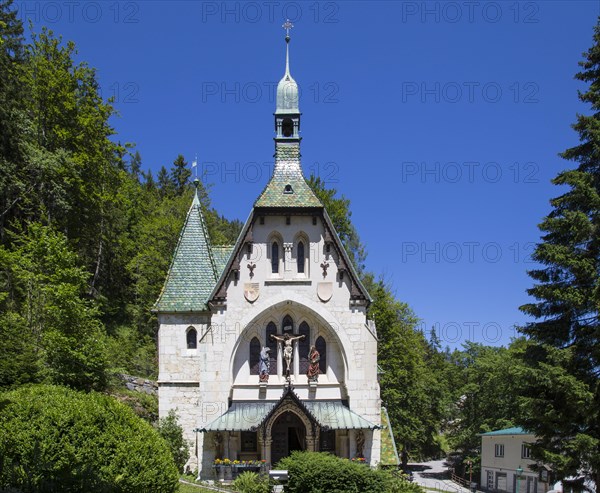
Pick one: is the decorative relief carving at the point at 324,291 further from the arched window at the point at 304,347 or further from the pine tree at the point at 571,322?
the pine tree at the point at 571,322

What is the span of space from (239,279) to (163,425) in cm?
785

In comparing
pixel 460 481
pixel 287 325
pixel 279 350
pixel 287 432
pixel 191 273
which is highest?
pixel 191 273

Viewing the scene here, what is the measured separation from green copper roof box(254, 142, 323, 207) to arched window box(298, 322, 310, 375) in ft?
20.1

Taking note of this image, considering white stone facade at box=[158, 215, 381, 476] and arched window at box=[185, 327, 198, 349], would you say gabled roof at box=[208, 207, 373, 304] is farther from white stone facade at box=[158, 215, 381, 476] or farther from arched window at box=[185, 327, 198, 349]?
arched window at box=[185, 327, 198, 349]

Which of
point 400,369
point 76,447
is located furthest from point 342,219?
point 76,447

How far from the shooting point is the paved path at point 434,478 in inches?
2115

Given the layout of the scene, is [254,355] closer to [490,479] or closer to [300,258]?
[300,258]

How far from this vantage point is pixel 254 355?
1314 inches

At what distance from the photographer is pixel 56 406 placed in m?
21.8

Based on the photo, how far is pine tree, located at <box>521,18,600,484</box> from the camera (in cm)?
2280

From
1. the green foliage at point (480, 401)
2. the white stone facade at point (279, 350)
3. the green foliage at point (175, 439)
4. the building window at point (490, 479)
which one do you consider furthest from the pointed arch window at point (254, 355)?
the building window at point (490, 479)

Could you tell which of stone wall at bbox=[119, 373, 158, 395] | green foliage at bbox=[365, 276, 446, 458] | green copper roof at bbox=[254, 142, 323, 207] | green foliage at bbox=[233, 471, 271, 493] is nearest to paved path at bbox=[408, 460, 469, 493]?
green foliage at bbox=[365, 276, 446, 458]

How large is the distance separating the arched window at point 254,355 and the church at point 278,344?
2.0 inches

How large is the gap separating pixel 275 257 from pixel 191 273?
5014 millimetres
